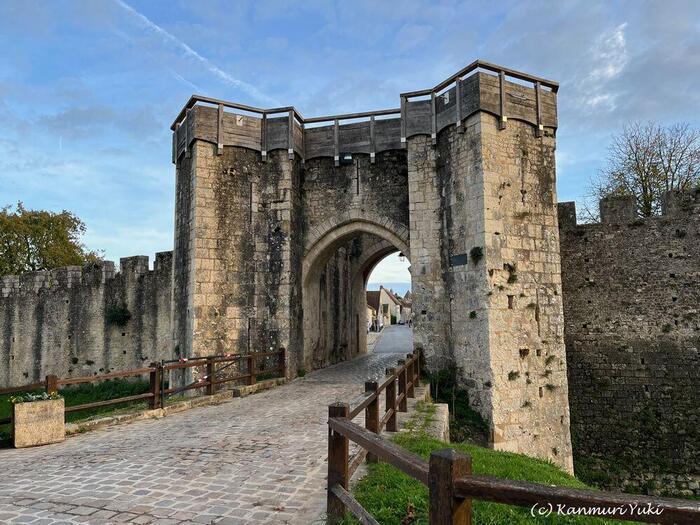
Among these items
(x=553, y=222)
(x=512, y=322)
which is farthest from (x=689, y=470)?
(x=553, y=222)

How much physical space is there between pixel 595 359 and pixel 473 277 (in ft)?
15.2

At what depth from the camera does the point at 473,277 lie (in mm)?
10406

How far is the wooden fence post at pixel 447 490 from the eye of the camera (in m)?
2.00

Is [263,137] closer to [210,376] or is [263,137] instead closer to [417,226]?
[417,226]

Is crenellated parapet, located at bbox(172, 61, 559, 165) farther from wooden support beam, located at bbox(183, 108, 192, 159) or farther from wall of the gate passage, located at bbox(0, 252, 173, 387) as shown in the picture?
wall of the gate passage, located at bbox(0, 252, 173, 387)

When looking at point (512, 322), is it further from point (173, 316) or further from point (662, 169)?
point (662, 169)

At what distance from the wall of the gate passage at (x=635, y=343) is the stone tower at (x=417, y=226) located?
94.4 inches

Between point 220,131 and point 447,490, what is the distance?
11.8m

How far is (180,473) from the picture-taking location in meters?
4.88

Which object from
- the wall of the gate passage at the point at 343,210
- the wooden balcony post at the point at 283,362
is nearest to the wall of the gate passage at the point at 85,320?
the wall of the gate passage at the point at 343,210

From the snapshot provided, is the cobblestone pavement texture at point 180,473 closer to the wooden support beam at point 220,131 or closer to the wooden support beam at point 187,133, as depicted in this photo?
the wooden support beam at point 220,131

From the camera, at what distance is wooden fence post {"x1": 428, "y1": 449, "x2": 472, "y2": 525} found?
2.00m

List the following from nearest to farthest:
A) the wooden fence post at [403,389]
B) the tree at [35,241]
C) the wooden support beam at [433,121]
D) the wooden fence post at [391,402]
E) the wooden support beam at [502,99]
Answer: the wooden fence post at [391,402]
the wooden fence post at [403,389]
the wooden support beam at [502,99]
the wooden support beam at [433,121]
the tree at [35,241]

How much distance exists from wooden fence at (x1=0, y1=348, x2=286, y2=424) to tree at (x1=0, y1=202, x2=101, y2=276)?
1845 cm
